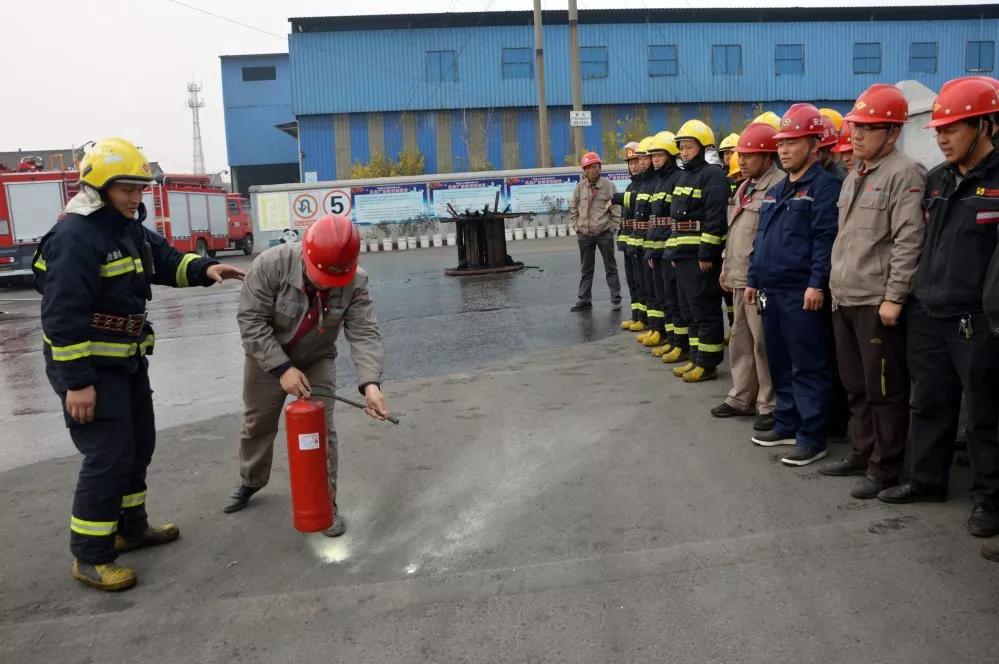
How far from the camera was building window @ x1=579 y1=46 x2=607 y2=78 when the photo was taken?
47.0m

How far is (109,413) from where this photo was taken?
428 cm

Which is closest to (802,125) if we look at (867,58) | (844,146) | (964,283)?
(844,146)

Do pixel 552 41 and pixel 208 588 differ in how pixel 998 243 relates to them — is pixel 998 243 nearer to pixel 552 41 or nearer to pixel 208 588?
pixel 208 588

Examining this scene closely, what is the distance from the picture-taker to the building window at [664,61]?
47656 mm

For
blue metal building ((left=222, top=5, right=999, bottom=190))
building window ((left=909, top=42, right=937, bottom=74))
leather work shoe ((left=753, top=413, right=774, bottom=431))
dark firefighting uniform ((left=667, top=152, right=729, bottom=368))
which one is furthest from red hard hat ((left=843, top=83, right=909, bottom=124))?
building window ((left=909, top=42, right=937, bottom=74))

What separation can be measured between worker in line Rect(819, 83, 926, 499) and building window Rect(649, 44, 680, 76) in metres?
45.2

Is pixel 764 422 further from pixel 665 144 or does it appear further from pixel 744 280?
pixel 665 144

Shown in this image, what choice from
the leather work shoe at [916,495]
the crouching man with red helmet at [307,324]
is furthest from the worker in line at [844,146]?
the crouching man with red helmet at [307,324]

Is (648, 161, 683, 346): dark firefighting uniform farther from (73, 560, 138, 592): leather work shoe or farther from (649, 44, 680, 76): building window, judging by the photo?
(649, 44, 680, 76): building window

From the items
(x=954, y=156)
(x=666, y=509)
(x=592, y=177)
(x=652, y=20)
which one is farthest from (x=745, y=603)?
(x=652, y=20)

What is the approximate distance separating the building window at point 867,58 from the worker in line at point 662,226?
4572 centimetres

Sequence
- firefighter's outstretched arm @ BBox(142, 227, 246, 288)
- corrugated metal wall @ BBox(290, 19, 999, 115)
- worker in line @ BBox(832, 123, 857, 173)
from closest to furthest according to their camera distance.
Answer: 1. firefighter's outstretched arm @ BBox(142, 227, 246, 288)
2. worker in line @ BBox(832, 123, 857, 173)
3. corrugated metal wall @ BBox(290, 19, 999, 115)

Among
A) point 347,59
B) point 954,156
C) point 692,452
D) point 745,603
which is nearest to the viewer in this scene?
point 745,603

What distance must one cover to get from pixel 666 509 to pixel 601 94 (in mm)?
44802
